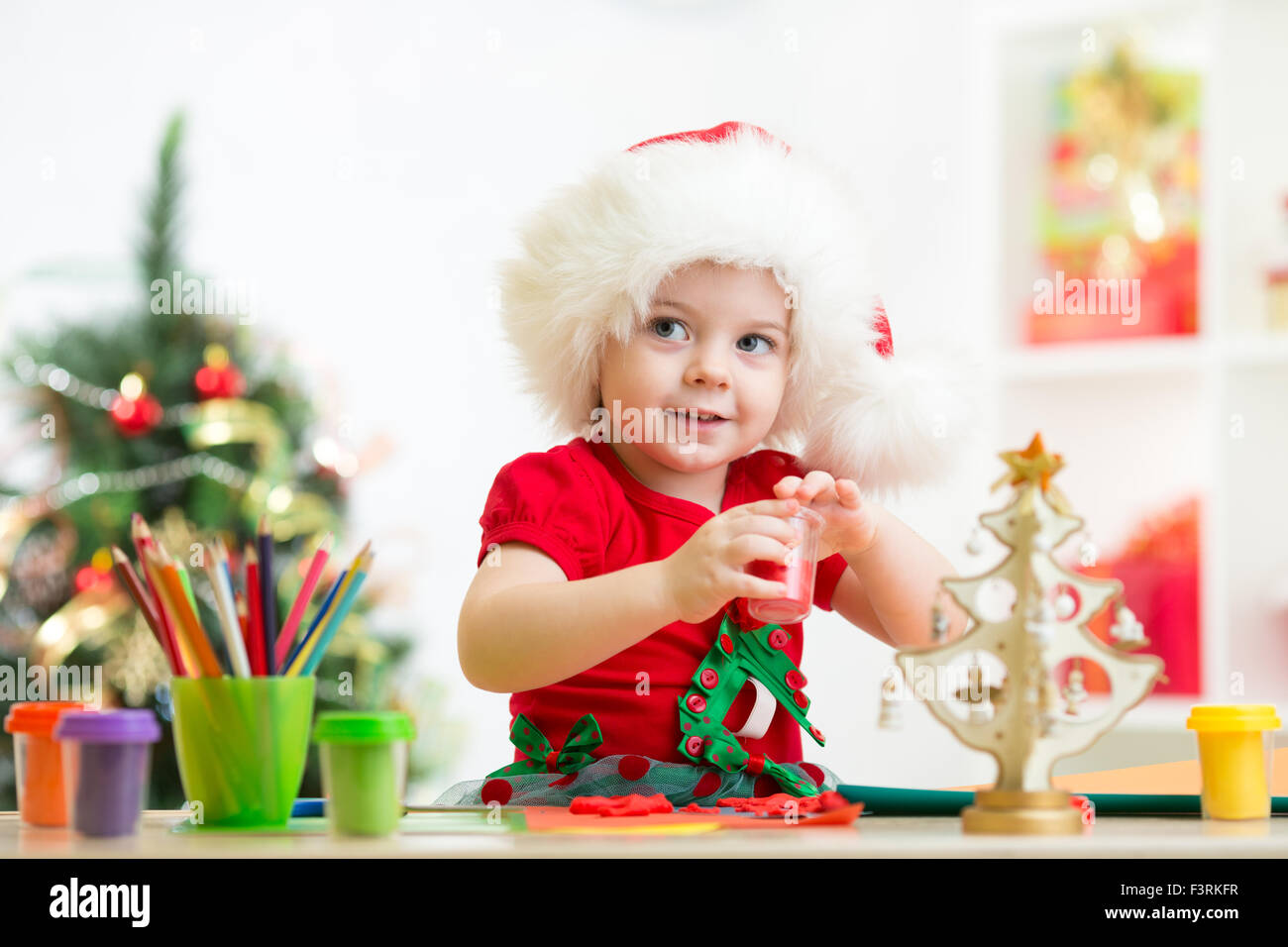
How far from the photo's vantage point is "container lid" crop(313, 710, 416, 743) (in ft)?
1.92

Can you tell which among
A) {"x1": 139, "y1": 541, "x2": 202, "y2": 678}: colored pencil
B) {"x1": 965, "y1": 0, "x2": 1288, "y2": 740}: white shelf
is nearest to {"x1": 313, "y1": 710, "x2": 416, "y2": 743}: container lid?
{"x1": 139, "y1": 541, "x2": 202, "y2": 678}: colored pencil

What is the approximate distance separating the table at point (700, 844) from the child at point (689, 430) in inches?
11.2

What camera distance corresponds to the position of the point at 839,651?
292 cm

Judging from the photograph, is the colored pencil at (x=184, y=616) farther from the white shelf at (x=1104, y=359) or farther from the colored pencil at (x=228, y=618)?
the white shelf at (x=1104, y=359)

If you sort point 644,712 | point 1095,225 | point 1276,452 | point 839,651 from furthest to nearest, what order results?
point 839,651
point 1095,225
point 1276,452
point 644,712

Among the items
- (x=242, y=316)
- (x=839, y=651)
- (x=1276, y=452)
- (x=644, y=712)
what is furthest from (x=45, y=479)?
(x=1276, y=452)

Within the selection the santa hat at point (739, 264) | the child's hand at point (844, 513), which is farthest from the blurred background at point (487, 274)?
the child's hand at point (844, 513)

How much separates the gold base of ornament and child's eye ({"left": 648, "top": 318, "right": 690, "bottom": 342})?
1.53ft

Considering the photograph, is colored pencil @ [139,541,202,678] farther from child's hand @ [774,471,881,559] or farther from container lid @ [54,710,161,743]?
child's hand @ [774,471,881,559]

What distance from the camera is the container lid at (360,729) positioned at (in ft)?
1.92

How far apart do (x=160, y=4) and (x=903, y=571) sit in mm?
2624

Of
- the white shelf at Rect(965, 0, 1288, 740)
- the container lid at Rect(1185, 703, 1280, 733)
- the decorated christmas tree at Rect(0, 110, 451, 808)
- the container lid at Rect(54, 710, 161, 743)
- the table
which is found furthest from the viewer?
the white shelf at Rect(965, 0, 1288, 740)

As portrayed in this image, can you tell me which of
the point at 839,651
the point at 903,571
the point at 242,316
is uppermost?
the point at 242,316
